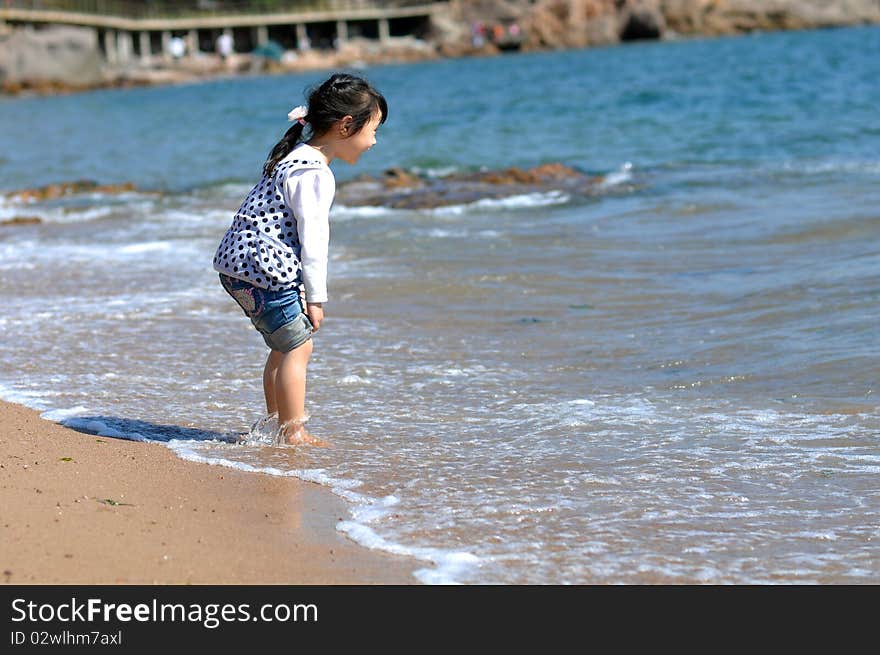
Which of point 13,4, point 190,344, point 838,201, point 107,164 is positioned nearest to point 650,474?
point 190,344

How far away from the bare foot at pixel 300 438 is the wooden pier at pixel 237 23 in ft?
197

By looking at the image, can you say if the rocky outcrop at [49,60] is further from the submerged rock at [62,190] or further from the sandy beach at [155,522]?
the sandy beach at [155,522]

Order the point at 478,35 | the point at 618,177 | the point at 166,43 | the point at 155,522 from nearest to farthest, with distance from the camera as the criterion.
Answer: the point at 155,522
the point at 618,177
the point at 166,43
the point at 478,35

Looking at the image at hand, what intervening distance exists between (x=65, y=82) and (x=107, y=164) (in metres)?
36.2

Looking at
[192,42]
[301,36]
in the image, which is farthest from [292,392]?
[301,36]

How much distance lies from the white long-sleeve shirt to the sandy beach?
73cm

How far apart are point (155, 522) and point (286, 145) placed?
1610 mm

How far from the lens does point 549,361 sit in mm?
6434

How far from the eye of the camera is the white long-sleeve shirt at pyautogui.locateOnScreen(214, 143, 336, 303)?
459cm

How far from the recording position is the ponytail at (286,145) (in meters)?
4.73

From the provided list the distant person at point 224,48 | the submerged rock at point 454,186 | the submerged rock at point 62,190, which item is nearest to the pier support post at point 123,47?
the distant person at point 224,48

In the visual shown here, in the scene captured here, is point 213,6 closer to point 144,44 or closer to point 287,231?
point 144,44

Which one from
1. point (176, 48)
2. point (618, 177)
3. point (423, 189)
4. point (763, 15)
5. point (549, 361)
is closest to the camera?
point (549, 361)

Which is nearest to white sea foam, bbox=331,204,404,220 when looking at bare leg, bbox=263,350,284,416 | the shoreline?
bare leg, bbox=263,350,284,416
